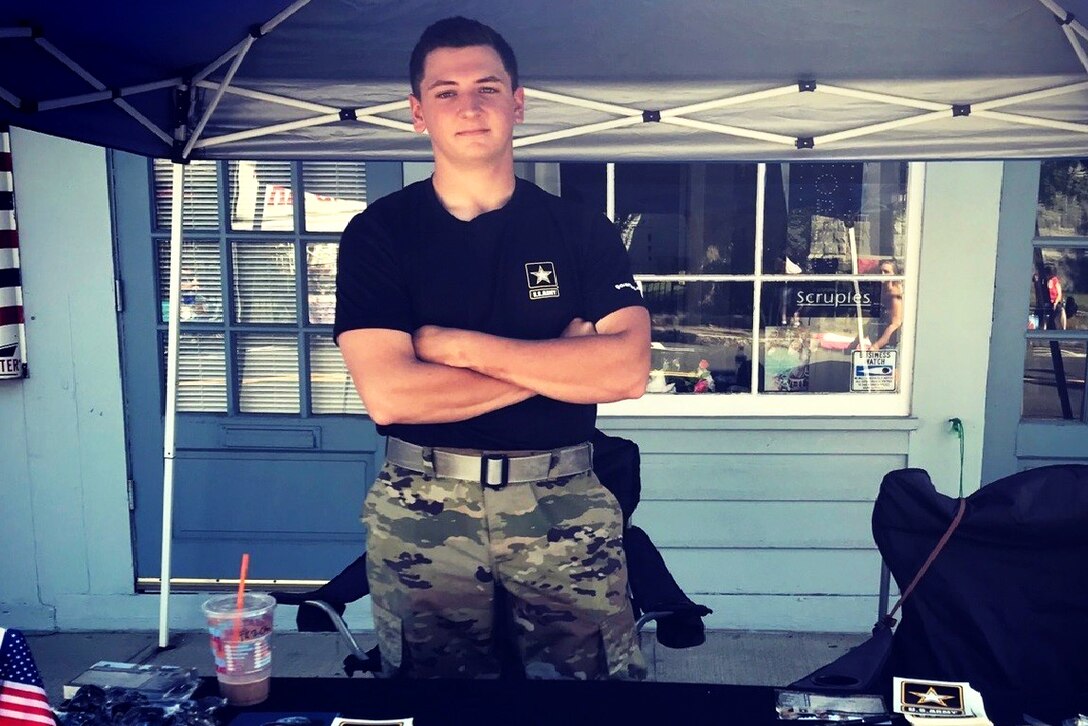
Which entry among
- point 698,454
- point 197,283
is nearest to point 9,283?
point 197,283

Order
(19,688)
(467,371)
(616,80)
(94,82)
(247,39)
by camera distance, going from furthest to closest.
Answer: (616,80) < (247,39) < (94,82) < (467,371) < (19,688)

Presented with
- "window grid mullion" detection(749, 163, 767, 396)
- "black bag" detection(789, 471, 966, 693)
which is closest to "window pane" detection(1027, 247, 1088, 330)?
"window grid mullion" detection(749, 163, 767, 396)

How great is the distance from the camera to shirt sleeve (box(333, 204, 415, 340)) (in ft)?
5.69

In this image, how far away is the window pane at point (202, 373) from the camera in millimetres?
3465

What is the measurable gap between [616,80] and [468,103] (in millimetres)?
907

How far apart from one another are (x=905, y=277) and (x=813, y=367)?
0.51m

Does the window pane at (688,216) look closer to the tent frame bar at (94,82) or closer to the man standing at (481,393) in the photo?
the man standing at (481,393)

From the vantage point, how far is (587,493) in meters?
1.81

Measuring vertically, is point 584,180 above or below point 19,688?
above

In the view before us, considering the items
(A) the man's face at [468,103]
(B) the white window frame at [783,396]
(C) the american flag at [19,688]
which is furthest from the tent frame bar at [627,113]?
(C) the american flag at [19,688]

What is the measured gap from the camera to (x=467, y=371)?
66.0 inches

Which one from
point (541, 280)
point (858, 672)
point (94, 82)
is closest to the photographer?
point (858, 672)

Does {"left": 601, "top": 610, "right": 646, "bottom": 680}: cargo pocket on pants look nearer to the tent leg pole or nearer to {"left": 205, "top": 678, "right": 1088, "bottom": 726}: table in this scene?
{"left": 205, "top": 678, "right": 1088, "bottom": 726}: table

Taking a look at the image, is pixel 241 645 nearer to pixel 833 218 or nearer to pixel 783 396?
pixel 783 396
